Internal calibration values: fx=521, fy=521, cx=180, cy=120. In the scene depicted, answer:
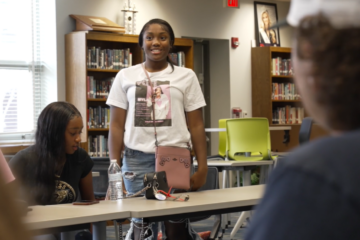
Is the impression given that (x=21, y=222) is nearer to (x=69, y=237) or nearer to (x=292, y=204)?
(x=292, y=204)

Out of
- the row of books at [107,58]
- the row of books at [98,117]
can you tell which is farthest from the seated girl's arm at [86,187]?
the row of books at [107,58]

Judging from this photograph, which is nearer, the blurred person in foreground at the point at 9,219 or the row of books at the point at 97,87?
the blurred person in foreground at the point at 9,219

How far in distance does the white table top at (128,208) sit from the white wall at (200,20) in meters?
4.06

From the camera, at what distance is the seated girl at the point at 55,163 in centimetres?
255

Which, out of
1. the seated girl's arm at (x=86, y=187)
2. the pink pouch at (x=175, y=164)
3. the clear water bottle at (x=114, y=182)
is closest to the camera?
the pink pouch at (x=175, y=164)

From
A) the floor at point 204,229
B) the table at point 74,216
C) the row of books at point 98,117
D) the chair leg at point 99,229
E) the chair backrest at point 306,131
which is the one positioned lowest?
the floor at point 204,229

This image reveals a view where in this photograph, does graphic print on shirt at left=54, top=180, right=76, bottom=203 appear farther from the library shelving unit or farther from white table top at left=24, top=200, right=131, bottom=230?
the library shelving unit

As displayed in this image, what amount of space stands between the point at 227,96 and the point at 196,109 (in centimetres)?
535

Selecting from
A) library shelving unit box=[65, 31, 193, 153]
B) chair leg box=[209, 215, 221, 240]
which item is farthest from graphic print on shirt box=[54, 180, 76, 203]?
library shelving unit box=[65, 31, 193, 153]

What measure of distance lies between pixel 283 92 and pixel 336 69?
307 inches

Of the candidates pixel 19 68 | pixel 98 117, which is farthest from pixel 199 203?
pixel 19 68

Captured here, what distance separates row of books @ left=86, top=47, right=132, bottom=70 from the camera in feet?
20.1

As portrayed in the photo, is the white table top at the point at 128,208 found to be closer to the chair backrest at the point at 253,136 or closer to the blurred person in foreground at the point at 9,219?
the blurred person in foreground at the point at 9,219

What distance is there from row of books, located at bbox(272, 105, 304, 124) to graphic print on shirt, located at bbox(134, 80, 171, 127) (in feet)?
19.2
